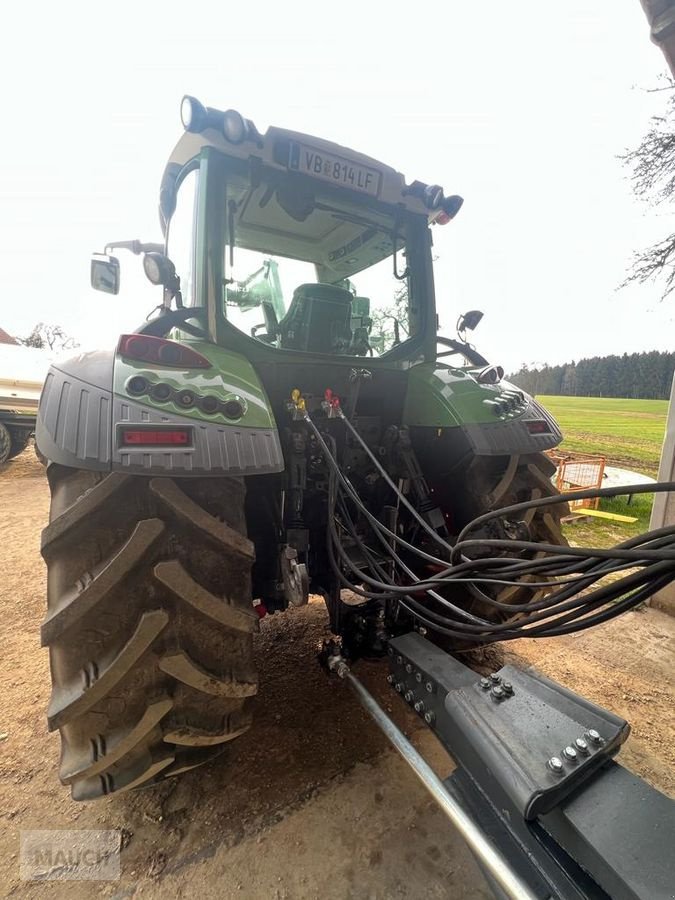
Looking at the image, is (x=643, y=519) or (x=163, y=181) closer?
(x=163, y=181)

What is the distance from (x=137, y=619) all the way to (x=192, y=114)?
179cm

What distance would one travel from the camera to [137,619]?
4.16 ft

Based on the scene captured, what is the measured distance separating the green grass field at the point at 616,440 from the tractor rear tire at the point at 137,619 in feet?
15.1

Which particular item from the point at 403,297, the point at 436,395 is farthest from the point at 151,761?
the point at 403,297

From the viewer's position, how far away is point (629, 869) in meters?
0.84

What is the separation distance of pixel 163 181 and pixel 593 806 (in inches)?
121

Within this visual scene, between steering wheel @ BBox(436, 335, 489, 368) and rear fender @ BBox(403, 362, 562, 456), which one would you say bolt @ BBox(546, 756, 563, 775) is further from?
steering wheel @ BBox(436, 335, 489, 368)

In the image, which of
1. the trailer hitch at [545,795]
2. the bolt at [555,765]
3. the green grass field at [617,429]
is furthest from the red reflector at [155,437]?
the green grass field at [617,429]

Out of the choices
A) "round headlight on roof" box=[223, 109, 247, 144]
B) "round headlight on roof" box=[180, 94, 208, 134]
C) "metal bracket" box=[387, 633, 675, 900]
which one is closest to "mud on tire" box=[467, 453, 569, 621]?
"metal bracket" box=[387, 633, 675, 900]

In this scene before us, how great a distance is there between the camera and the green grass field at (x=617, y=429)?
11.8 meters

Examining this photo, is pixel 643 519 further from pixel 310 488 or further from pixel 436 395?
pixel 310 488

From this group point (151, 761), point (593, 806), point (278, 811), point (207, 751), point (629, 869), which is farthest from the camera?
point (278, 811)

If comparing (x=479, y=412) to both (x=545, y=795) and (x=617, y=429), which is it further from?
(x=617, y=429)

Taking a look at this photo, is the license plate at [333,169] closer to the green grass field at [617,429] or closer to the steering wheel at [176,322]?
the steering wheel at [176,322]
